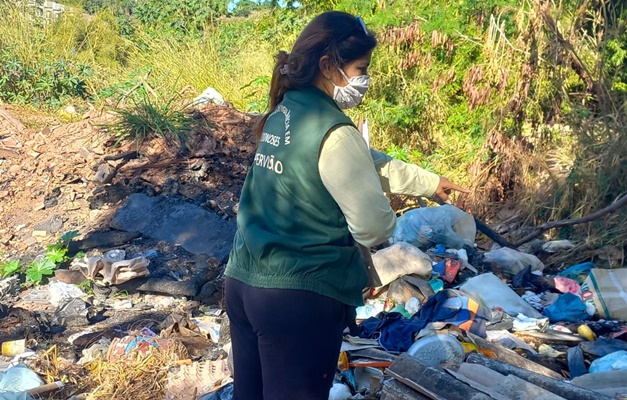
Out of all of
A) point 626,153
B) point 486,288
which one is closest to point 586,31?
point 626,153

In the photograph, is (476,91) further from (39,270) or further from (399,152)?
(39,270)

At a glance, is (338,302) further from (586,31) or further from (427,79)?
(427,79)

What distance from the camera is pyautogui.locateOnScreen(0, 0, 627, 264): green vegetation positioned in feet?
22.7

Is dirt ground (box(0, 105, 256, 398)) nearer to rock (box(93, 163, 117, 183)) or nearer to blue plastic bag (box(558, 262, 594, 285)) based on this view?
rock (box(93, 163, 117, 183))

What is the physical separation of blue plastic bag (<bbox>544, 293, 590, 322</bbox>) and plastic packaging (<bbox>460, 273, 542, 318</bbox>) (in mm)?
92

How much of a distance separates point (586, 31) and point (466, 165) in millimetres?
1912

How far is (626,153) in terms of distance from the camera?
6402mm

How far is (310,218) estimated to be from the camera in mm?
2037

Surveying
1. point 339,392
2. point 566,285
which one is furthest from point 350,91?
point 566,285

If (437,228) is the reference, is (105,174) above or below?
below

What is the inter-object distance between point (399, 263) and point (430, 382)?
262 centimetres

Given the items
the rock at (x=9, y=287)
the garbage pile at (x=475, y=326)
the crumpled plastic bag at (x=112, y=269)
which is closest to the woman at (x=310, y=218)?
the garbage pile at (x=475, y=326)

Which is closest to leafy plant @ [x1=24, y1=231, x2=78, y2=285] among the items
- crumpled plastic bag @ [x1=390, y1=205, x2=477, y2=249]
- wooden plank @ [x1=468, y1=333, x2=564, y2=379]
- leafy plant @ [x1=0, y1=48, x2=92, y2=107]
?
crumpled plastic bag @ [x1=390, y1=205, x2=477, y2=249]

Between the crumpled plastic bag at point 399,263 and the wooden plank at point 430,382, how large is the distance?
2311mm
